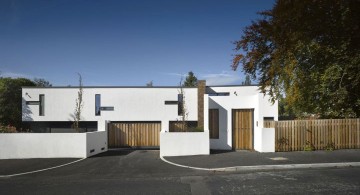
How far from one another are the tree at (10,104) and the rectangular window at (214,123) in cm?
2019

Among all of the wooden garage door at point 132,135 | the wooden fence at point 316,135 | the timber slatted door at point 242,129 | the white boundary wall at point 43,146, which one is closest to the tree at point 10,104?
the wooden garage door at point 132,135

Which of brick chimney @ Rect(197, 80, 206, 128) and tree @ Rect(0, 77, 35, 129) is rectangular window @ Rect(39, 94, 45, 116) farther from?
brick chimney @ Rect(197, 80, 206, 128)

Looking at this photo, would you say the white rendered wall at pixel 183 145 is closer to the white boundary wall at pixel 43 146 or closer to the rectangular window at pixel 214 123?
the rectangular window at pixel 214 123

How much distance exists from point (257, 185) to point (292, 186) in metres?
1.00

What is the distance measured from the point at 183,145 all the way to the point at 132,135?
7118mm

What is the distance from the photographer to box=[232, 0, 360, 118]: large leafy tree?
16.8 m

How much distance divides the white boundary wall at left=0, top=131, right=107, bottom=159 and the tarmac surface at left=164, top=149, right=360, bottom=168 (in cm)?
511

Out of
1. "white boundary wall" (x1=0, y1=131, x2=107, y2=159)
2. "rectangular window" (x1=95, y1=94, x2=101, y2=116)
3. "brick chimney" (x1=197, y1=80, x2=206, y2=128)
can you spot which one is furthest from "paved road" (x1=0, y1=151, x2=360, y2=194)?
"rectangular window" (x1=95, y1=94, x2=101, y2=116)

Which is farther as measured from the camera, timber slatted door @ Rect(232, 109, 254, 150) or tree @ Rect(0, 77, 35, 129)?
tree @ Rect(0, 77, 35, 129)

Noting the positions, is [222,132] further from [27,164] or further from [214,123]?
[27,164]

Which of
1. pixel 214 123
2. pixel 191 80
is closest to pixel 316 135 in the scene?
pixel 214 123

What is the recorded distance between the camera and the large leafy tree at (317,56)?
1684 centimetres

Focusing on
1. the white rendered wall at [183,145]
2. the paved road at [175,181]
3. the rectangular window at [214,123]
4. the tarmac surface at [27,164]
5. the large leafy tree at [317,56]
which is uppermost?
the large leafy tree at [317,56]

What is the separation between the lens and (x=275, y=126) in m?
16.3
